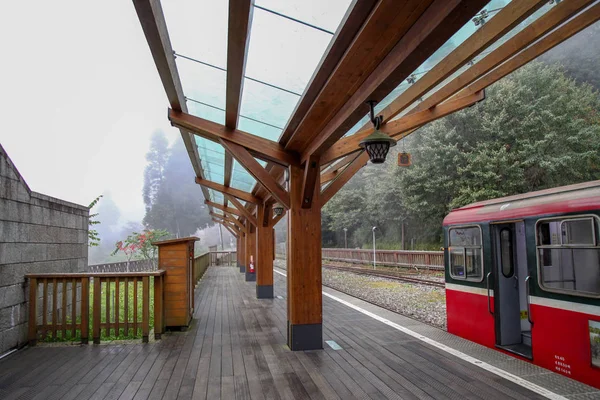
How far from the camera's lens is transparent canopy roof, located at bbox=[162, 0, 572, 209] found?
260 cm

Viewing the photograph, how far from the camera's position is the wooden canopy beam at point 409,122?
414 cm

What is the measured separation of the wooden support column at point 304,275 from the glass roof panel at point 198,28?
2084 mm

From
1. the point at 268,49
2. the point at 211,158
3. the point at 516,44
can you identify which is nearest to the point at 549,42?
the point at 516,44

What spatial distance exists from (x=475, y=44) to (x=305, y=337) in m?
3.64

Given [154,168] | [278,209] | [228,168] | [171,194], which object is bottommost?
[278,209]

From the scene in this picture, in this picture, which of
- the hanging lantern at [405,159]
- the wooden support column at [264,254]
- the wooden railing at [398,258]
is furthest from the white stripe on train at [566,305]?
the wooden railing at [398,258]

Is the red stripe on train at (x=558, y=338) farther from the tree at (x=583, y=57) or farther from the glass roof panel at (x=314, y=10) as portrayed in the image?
the tree at (x=583, y=57)

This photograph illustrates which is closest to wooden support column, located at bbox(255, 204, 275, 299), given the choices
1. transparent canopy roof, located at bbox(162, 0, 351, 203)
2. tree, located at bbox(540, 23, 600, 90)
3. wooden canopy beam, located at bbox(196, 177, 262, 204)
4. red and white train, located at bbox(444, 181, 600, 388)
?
wooden canopy beam, located at bbox(196, 177, 262, 204)

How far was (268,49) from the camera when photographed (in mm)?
3119

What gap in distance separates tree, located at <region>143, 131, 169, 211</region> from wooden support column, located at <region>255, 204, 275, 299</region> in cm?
5829

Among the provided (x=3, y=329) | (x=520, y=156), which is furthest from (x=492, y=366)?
(x=520, y=156)

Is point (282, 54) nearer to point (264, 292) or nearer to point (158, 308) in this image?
point (158, 308)

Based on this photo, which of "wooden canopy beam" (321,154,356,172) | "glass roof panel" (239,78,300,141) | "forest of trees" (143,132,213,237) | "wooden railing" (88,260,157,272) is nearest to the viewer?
"glass roof panel" (239,78,300,141)

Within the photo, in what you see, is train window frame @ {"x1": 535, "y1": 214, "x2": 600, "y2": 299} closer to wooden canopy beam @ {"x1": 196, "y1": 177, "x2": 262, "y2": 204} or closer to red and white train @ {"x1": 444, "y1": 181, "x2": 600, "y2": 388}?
red and white train @ {"x1": 444, "y1": 181, "x2": 600, "y2": 388}
